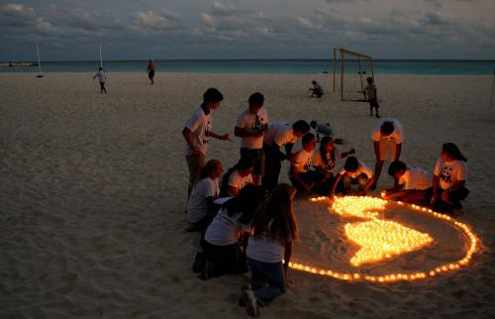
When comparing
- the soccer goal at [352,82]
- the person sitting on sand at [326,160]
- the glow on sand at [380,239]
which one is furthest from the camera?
the soccer goal at [352,82]

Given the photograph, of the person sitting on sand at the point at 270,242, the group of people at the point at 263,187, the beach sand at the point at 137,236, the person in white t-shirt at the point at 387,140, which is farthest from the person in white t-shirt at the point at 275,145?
the person sitting on sand at the point at 270,242

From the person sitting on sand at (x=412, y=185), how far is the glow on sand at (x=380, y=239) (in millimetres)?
183

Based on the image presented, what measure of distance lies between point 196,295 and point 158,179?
4.58 m

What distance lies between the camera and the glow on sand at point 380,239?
4.79 metres

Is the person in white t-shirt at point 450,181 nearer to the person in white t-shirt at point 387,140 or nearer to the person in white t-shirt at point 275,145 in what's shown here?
the person in white t-shirt at point 387,140

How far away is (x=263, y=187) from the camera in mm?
4586

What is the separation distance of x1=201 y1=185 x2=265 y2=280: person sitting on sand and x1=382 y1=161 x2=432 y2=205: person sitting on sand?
3439 millimetres

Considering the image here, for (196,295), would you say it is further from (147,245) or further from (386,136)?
(386,136)

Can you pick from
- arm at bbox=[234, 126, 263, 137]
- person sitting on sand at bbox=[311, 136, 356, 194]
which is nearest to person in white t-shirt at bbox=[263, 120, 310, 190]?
person sitting on sand at bbox=[311, 136, 356, 194]

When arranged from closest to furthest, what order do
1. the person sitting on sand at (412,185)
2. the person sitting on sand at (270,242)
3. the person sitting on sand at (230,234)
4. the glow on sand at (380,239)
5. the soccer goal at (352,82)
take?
the person sitting on sand at (270,242) < the person sitting on sand at (230,234) < the glow on sand at (380,239) < the person sitting on sand at (412,185) < the soccer goal at (352,82)

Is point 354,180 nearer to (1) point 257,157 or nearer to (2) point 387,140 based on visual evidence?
(2) point 387,140

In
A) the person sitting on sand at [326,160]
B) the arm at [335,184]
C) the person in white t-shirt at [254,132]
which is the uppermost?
the person in white t-shirt at [254,132]

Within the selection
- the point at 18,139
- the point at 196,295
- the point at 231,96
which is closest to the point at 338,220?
the point at 196,295

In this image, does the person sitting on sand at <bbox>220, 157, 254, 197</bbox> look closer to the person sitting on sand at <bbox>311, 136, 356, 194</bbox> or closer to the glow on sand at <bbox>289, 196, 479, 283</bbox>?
the glow on sand at <bbox>289, 196, 479, 283</bbox>
